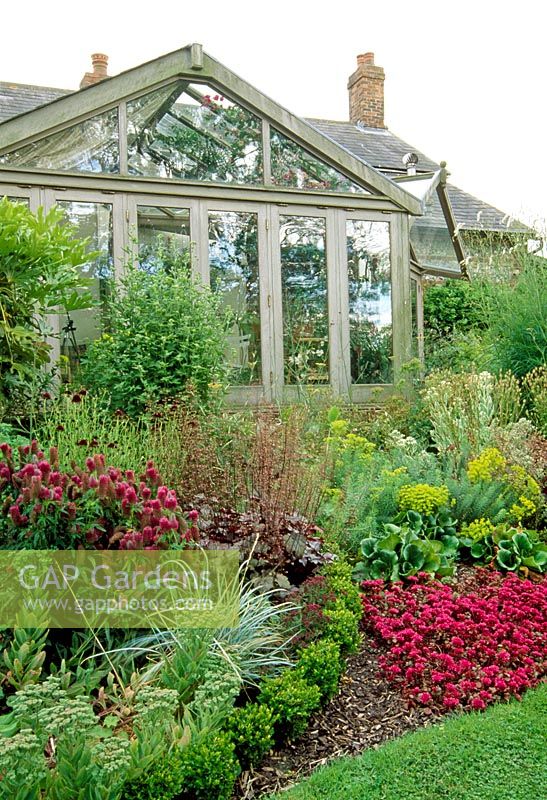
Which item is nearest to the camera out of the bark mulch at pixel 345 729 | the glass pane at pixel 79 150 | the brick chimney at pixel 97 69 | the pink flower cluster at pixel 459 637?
the bark mulch at pixel 345 729

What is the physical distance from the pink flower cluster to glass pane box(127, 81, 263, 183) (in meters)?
5.82

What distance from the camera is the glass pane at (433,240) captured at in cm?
1104

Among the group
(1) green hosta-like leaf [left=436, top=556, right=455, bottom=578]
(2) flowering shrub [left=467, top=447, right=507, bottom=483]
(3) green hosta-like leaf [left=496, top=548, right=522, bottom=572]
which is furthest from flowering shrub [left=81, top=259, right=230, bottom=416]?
(3) green hosta-like leaf [left=496, top=548, right=522, bottom=572]

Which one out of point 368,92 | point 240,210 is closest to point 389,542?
point 240,210

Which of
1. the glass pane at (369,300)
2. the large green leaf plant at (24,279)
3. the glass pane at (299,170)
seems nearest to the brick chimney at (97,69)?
the glass pane at (299,170)

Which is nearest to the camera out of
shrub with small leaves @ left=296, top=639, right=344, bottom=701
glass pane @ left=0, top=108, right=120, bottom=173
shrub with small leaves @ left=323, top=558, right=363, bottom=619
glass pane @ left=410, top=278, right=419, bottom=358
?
shrub with small leaves @ left=296, top=639, right=344, bottom=701

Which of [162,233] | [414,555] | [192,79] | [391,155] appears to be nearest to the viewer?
[414,555]

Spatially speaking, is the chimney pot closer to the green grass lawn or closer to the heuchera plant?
the heuchera plant

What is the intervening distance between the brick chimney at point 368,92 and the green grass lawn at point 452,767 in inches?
664

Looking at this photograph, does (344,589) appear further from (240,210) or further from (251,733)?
(240,210)

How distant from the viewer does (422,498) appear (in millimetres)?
4648

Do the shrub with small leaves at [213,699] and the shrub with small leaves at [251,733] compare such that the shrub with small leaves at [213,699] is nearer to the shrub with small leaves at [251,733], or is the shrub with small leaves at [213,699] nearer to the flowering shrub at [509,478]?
the shrub with small leaves at [251,733]

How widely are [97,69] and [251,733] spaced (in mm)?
16559

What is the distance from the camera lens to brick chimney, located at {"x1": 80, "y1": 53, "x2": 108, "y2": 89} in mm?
16141
